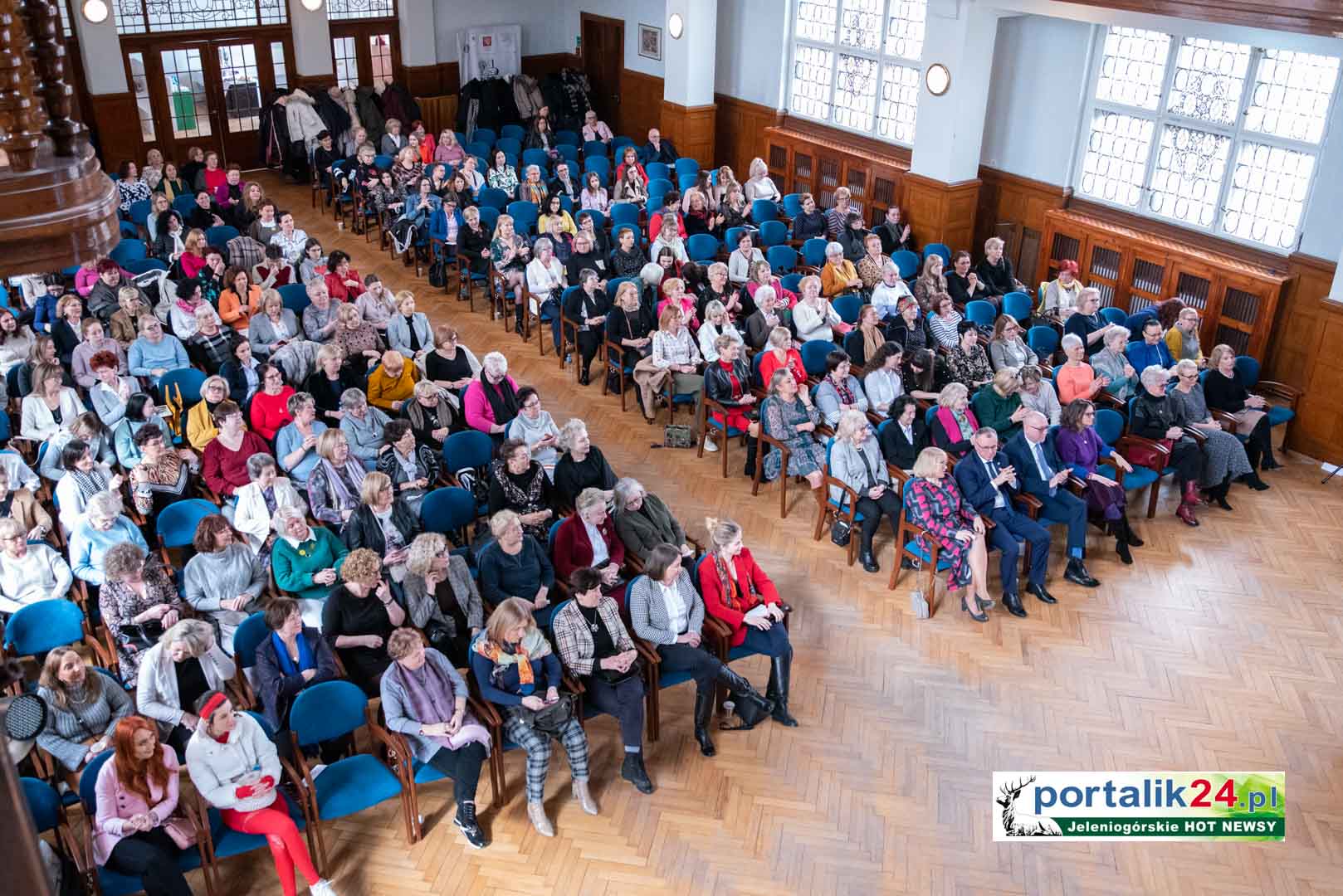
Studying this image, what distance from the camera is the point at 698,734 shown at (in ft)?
21.8

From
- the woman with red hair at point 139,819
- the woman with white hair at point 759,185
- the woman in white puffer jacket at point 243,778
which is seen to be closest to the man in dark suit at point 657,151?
the woman with white hair at point 759,185

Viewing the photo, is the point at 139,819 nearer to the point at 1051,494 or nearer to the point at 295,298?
the point at 1051,494

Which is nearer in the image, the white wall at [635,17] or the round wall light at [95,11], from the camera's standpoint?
the round wall light at [95,11]

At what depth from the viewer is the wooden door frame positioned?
18359mm

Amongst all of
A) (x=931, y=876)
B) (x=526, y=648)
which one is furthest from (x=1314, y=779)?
(x=526, y=648)

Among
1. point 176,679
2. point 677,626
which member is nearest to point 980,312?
point 677,626

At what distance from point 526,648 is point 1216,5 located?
821 cm

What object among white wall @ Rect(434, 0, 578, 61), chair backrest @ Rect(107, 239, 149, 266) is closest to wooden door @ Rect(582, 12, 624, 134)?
white wall @ Rect(434, 0, 578, 61)

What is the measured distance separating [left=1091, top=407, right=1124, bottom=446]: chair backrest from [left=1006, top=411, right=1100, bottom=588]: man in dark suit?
0.85 m

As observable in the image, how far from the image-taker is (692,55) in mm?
16062

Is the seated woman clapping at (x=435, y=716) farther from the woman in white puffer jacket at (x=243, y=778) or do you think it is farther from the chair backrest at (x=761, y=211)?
the chair backrest at (x=761, y=211)

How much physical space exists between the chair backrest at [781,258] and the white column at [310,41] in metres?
9.29

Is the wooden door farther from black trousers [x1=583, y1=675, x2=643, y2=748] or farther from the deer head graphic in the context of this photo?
the deer head graphic

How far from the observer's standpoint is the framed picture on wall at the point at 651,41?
17.4 m
